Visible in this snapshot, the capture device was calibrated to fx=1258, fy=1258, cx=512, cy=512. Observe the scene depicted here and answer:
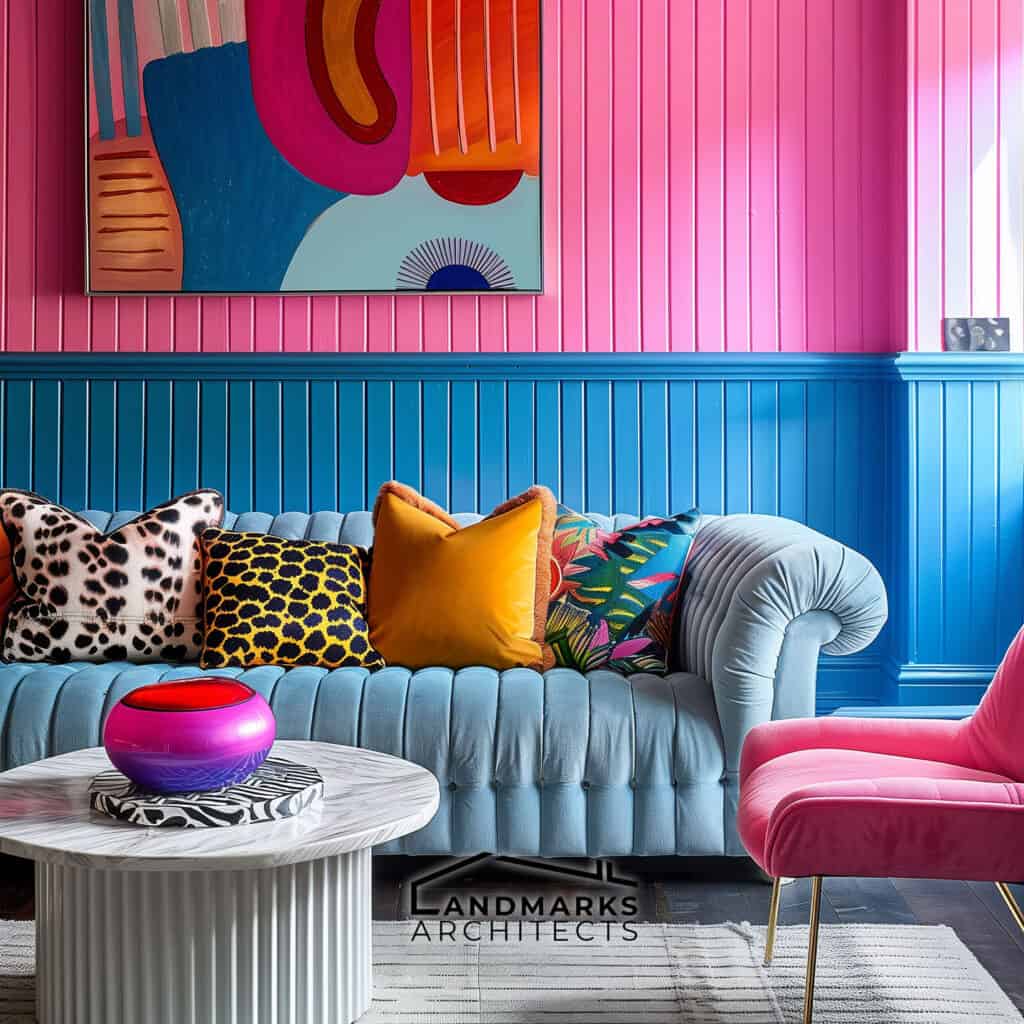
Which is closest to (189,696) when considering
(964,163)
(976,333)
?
(976,333)

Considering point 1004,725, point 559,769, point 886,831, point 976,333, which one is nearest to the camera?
point 886,831

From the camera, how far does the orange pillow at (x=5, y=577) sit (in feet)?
9.87

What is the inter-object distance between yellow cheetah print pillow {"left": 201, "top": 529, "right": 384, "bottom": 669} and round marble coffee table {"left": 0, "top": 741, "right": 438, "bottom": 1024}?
3.28 ft

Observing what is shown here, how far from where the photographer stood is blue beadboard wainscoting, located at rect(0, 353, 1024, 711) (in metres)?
3.83

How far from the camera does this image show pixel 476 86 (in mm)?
3770

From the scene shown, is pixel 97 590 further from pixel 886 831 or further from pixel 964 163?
pixel 964 163

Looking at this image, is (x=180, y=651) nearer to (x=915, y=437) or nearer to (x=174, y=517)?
(x=174, y=517)

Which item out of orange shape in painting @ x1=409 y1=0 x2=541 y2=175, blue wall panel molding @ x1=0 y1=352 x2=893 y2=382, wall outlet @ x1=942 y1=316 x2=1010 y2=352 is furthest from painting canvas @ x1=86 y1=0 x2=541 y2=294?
wall outlet @ x1=942 y1=316 x2=1010 y2=352

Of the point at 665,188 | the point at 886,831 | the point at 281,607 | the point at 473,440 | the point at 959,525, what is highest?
the point at 665,188

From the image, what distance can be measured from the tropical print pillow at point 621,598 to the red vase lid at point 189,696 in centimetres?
114

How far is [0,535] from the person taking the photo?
303cm

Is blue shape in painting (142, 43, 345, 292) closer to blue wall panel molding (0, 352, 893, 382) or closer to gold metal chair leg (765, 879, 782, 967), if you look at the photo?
blue wall panel molding (0, 352, 893, 382)

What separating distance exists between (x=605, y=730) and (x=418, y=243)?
182cm

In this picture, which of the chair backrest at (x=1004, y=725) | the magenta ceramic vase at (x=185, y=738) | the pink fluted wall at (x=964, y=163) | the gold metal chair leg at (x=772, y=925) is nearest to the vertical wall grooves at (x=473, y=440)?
the pink fluted wall at (x=964, y=163)
